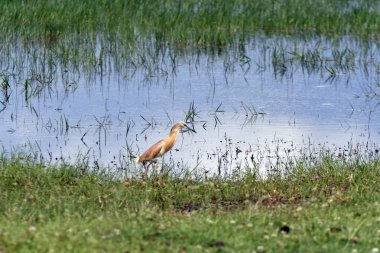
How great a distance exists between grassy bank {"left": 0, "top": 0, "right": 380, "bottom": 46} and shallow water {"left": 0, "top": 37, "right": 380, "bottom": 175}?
2.59ft

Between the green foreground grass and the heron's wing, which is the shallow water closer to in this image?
the heron's wing

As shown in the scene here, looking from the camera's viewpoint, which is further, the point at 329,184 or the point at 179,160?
the point at 179,160

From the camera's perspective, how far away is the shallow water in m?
11.7

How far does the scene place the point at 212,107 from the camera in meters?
14.1

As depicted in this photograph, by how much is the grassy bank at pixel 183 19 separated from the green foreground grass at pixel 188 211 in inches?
307

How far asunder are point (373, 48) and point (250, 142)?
6632mm

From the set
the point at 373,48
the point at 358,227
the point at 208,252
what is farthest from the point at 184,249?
the point at 373,48

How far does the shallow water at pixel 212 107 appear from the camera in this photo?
38.3 feet

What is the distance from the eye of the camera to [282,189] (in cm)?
973

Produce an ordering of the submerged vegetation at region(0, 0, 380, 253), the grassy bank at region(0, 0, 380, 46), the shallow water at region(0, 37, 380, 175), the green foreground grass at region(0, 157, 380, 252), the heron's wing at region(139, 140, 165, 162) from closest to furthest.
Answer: the green foreground grass at region(0, 157, 380, 252), the submerged vegetation at region(0, 0, 380, 253), the heron's wing at region(139, 140, 165, 162), the shallow water at region(0, 37, 380, 175), the grassy bank at region(0, 0, 380, 46)

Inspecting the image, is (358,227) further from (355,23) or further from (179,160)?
(355,23)

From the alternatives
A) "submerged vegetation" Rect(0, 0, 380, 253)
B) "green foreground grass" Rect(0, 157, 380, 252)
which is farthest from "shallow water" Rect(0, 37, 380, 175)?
"green foreground grass" Rect(0, 157, 380, 252)

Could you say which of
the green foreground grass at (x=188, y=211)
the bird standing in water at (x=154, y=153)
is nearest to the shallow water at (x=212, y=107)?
the bird standing in water at (x=154, y=153)

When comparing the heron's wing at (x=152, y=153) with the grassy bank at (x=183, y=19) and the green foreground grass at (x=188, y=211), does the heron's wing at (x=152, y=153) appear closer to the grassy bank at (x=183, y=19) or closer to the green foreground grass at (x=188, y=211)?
the green foreground grass at (x=188, y=211)
